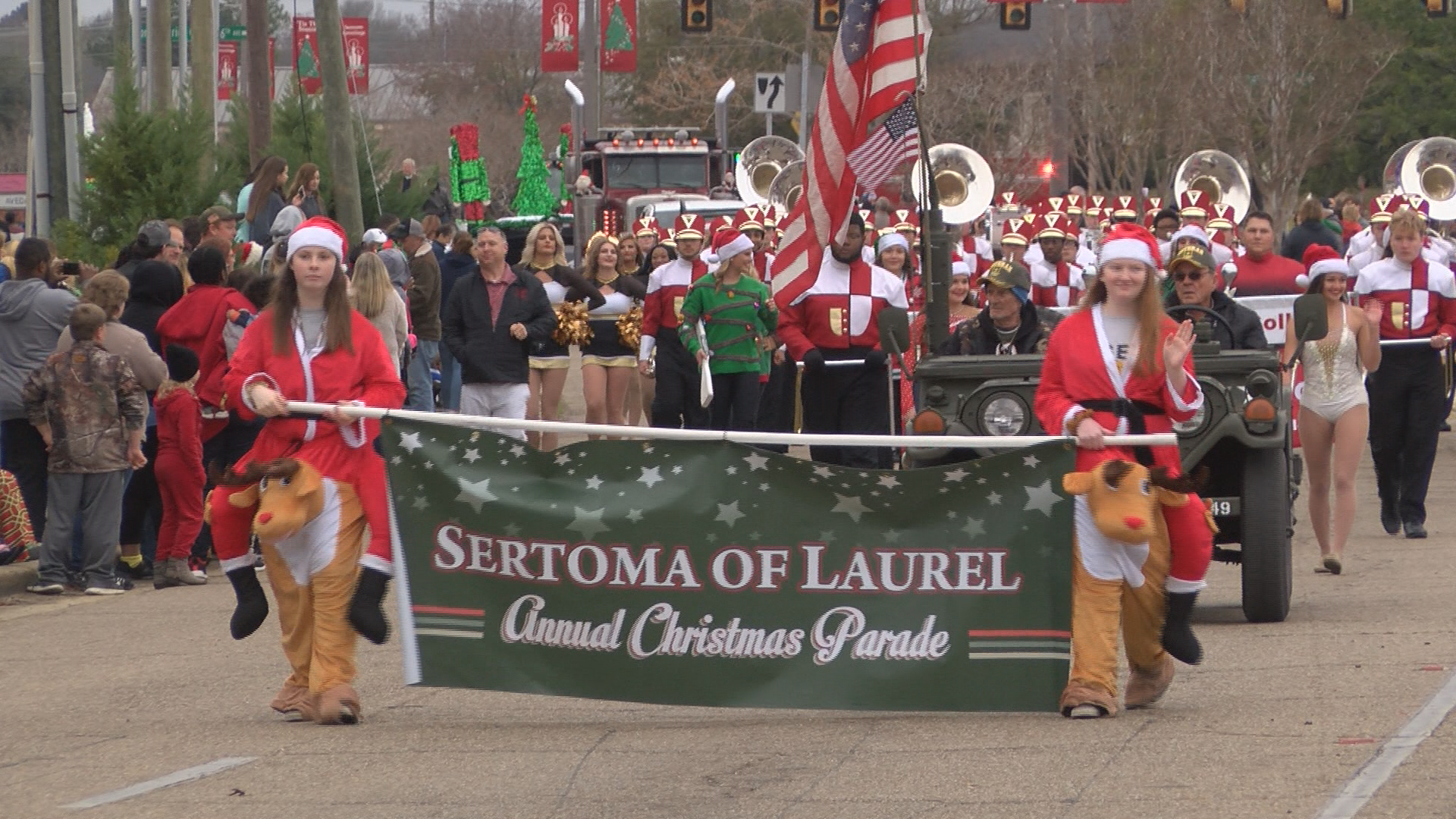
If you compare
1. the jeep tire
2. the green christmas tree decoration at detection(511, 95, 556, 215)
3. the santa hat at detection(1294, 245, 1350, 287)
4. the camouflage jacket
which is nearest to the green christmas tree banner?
the jeep tire

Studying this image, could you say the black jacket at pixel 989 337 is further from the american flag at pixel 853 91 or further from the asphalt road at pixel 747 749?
the asphalt road at pixel 747 749

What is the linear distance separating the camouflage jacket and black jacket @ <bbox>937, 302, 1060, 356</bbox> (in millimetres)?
4567

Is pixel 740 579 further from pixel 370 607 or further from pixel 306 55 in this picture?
pixel 306 55

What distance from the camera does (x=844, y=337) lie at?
13359 millimetres

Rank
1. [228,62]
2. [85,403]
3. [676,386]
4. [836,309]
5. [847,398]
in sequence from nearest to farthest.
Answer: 1. [85,403]
2. [836,309]
3. [847,398]
4. [676,386]
5. [228,62]

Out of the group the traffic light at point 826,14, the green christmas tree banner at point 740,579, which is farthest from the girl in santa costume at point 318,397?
the traffic light at point 826,14

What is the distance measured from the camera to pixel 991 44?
6444 centimetres

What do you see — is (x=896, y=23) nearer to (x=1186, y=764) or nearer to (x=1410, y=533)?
(x=1410, y=533)

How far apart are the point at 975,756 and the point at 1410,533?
24.2 feet

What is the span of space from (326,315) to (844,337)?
5.61 m

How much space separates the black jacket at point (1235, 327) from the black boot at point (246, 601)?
4.64 metres

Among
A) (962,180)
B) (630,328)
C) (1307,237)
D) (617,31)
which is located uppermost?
(617,31)

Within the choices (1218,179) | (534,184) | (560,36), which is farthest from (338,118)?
(534,184)

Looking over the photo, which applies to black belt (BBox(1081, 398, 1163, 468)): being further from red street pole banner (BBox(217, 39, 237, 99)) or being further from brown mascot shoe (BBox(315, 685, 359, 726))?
red street pole banner (BBox(217, 39, 237, 99))
